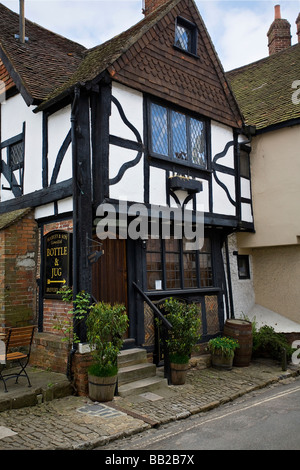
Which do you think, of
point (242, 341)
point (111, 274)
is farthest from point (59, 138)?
point (242, 341)

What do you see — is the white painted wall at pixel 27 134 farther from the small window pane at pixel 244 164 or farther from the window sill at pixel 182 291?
the small window pane at pixel 244 164

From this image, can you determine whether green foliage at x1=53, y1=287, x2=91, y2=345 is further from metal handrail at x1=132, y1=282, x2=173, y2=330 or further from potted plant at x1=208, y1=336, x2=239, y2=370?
potted plant at x1=208, y1=336, x2=239, y2=370

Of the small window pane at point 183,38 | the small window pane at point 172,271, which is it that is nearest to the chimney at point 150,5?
the small window pane at point 183,38

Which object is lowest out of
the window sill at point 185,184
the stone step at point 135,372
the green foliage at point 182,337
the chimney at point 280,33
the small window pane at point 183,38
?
the stone step at point 135,372

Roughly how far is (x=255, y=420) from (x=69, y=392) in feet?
9.42

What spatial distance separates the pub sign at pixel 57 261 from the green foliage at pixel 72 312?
0.76ft

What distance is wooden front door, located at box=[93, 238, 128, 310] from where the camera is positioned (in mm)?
7668

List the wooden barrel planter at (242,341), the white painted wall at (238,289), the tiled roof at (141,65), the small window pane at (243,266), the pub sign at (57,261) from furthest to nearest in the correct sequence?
the small window pane at (243,266)
the white painted wall at (238,289)
the wooden barrel planter at (242,341)
the tiled roof at (141,65)
the pub sign at (57,261)

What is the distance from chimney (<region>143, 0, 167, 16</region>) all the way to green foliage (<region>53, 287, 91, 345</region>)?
8902mm

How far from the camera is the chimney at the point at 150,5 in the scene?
11.6 m

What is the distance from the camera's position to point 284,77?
12523 mm

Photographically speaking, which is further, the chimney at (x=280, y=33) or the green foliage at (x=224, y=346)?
the chimney at (x=280, y=33)

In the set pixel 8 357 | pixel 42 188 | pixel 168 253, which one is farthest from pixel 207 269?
pixel 8 357

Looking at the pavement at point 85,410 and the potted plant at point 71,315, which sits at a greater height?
the potted plant at point 71,315
